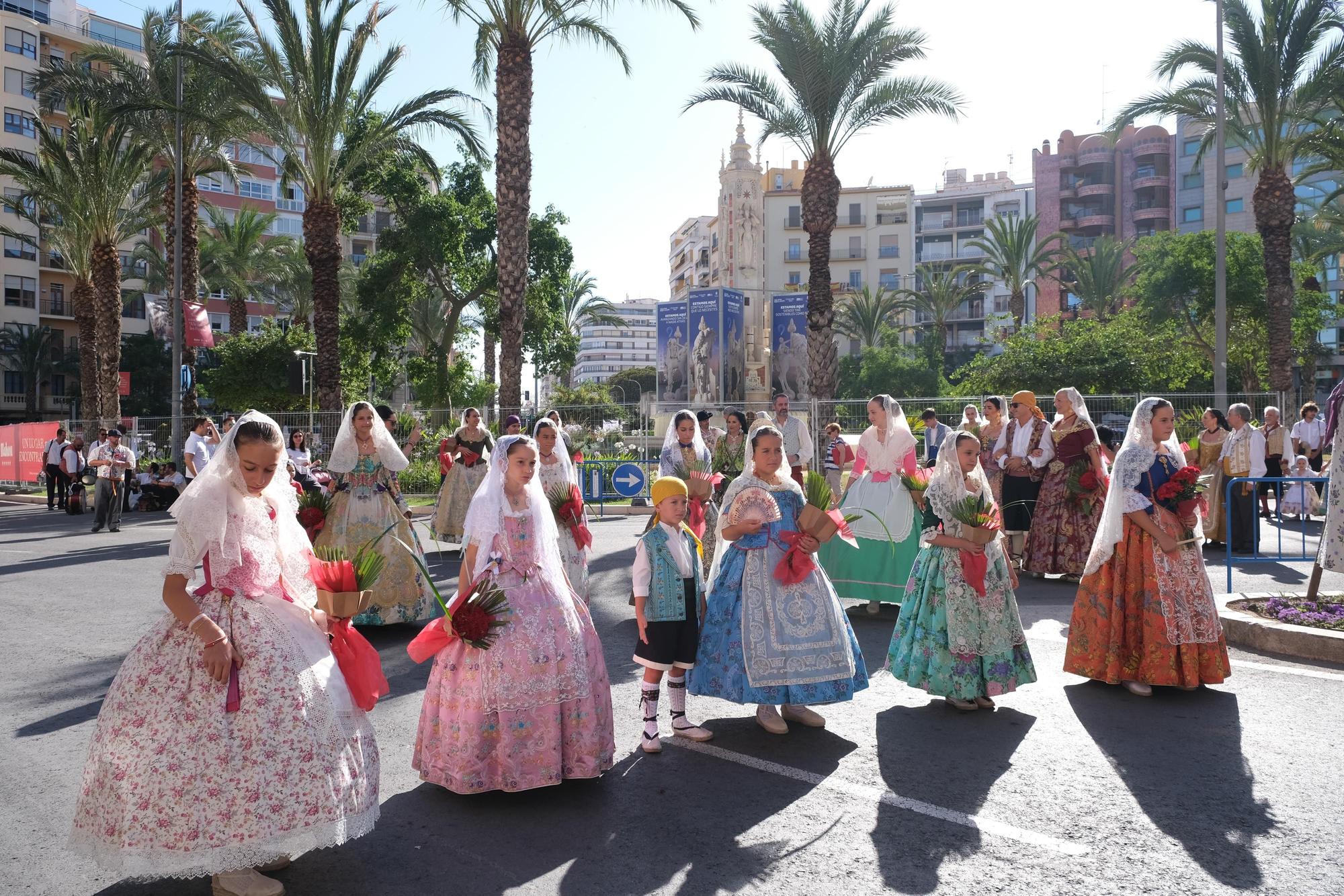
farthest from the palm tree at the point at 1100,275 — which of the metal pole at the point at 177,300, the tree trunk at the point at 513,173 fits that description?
the metal pole at the point at 177,300

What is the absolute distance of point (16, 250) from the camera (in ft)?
184

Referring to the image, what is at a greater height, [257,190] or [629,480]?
[257,190]

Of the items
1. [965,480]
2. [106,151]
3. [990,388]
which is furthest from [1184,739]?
[106,151]

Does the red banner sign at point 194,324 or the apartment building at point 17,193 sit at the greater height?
the apartment building at point 17,193

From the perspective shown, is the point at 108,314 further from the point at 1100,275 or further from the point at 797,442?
the point at 1100,275

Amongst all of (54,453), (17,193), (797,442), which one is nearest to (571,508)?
(797,442)

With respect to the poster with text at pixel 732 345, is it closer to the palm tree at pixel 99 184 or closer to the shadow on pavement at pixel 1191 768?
the palm tree at pixel 99 184

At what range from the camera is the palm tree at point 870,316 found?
2527 inches

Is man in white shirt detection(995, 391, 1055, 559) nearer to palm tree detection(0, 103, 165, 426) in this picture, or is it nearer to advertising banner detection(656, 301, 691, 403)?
palm tree detection(0, 103, 165, 426)

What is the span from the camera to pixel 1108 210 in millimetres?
74688

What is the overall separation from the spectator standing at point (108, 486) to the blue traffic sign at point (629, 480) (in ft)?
29.3

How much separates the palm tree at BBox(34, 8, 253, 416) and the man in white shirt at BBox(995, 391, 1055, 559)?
18.0m

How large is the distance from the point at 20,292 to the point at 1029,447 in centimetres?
6173

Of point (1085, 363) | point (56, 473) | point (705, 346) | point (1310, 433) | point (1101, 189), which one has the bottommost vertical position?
point (56, 473)
